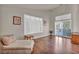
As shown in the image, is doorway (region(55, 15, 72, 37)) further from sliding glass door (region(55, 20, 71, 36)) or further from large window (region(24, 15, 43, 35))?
large window (region(24, 15, 43, 35))

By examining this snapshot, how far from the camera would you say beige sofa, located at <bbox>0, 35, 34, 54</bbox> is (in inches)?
94.5

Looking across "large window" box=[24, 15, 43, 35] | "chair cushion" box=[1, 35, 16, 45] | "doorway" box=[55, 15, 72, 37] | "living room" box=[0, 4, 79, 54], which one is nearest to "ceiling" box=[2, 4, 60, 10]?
"living room" box=[0, 4, 79, 54]

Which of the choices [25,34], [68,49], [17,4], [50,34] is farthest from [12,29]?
[68,49]

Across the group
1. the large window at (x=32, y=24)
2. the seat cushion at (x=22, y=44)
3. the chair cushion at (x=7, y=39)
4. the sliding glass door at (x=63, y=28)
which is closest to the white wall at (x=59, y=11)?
the sliding glass door at (x=63, y=28)

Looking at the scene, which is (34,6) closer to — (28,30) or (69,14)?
(28,30)

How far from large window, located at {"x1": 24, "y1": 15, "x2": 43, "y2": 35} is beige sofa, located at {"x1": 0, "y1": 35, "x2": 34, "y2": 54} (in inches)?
11.0

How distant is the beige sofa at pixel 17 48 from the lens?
2400 millimetres

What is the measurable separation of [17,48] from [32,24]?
0.63 meters

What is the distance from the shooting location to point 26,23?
8.32 ft

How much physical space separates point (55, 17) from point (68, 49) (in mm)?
774

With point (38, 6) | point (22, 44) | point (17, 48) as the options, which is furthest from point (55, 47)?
point (38, 6)

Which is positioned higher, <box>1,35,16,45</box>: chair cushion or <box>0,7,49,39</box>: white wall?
<box>0,7,49,39</box>: white wall

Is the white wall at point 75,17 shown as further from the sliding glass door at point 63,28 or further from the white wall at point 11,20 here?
the white wall at point 11,20

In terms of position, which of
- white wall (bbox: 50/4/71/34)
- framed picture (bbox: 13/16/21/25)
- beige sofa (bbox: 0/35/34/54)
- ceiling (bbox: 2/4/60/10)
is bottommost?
beige sofa (bbox: 0/35/34/54)
